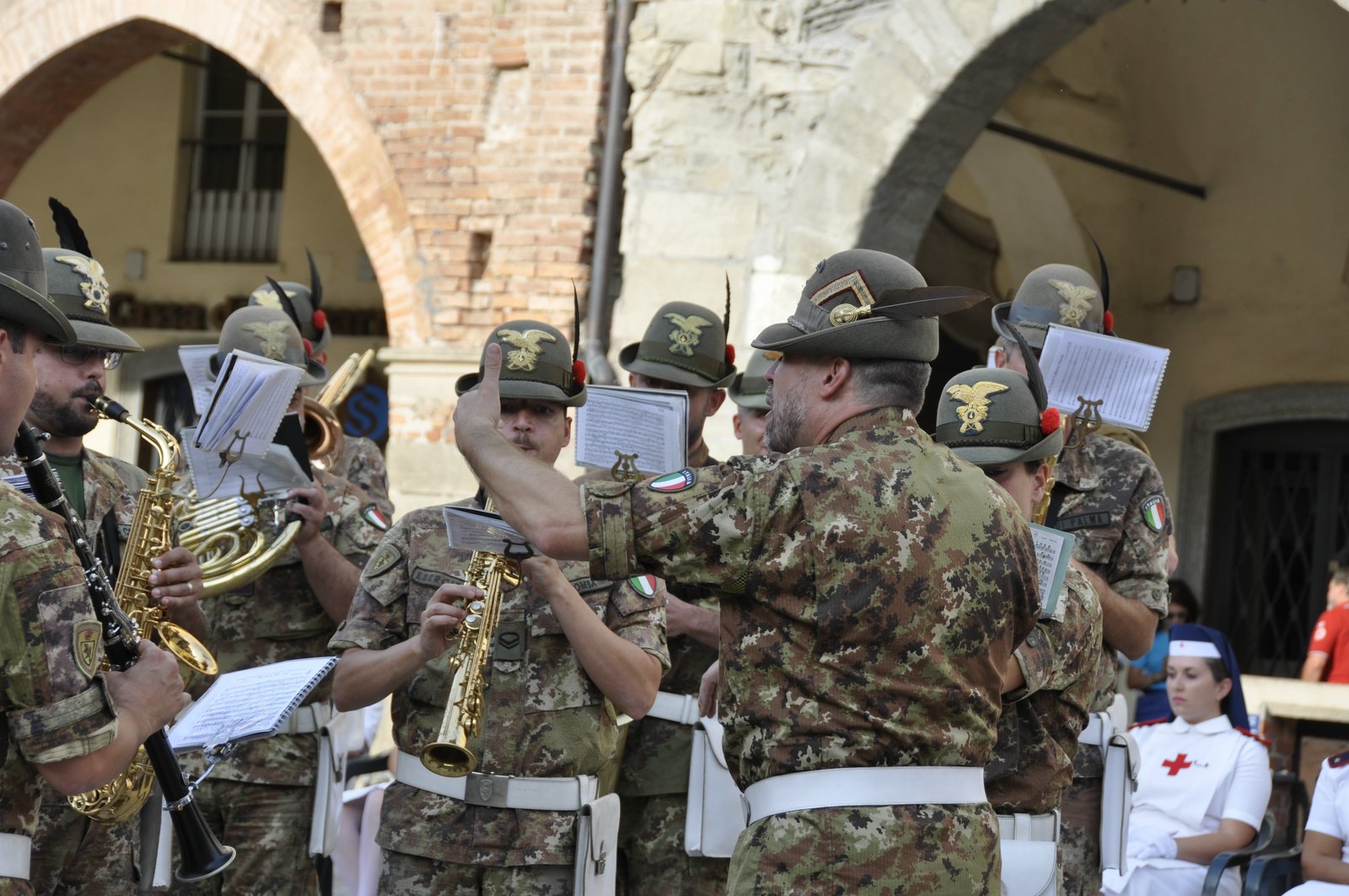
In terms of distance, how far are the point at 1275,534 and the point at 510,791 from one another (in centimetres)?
816

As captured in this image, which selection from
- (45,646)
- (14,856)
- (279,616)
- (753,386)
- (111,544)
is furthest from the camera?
(753,386)

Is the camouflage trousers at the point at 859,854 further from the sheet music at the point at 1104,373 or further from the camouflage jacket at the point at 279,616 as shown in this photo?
the camouflage jacket at the point at 279,616

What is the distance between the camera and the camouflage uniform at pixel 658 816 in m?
4.96

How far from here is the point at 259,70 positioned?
10.3 meters

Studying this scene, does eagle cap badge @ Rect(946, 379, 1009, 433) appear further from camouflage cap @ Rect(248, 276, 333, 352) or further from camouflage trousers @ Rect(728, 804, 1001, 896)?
camouflage cap @ Rect(248, 276, 333, 352)

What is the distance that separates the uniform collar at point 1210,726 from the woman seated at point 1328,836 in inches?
28.0

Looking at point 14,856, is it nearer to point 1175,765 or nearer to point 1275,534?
point 1175,765

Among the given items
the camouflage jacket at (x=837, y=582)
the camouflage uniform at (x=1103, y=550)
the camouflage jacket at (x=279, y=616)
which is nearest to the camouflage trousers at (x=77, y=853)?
the camouflage jacket at (x=279, y=616)

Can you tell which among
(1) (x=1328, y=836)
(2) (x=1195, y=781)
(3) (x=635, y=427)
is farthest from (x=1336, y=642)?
(3) (x=635, y=427)

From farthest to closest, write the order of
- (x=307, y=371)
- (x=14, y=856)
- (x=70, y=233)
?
1. (x=307, y=371)
2. (x=70, y=233)
3. (x=14, y=856)

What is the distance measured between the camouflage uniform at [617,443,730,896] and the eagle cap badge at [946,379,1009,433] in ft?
3.32

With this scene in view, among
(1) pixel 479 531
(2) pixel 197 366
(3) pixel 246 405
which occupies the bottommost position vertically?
(1) pixel 479 531

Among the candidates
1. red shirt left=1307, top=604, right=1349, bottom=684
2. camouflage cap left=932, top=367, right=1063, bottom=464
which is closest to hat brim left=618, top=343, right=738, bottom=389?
camouflage cap left=932, top=367, right=1063, bottom=464

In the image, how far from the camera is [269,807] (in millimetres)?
5176
